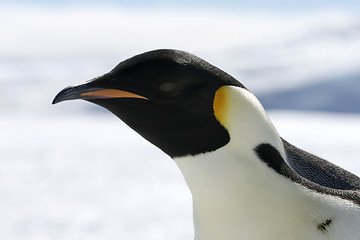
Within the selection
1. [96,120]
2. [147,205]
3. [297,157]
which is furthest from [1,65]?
[297,157]

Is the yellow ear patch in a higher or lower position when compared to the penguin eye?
lower

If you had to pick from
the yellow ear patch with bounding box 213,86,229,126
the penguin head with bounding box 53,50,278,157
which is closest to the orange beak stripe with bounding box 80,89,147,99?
the penguin head with bounding box 53,50,278,157

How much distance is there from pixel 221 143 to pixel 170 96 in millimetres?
127

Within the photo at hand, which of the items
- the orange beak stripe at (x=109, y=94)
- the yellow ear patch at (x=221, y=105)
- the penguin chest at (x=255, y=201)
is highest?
the orange beak stripe at (x=109, y=94)

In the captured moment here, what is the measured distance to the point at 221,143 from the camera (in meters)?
1.19

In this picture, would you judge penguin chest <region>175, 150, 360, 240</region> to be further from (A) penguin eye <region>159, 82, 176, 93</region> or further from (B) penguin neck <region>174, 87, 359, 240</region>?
(A) penguin eye <region>159, 82, 176, 93</region>

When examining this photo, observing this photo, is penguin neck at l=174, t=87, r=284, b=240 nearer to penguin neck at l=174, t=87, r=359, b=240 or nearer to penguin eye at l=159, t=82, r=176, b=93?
penguin neck at l=174, t=87, r=359, b=240

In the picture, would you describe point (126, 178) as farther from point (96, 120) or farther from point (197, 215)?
point (197, 215)

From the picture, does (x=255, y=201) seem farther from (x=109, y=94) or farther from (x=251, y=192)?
(x=109, y=94)

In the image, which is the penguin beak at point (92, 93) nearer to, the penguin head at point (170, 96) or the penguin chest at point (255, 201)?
the penguin head at point (170, 96)

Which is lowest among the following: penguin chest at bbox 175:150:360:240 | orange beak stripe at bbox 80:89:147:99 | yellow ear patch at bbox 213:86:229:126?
penguin chest at bbox 175:150:360:240

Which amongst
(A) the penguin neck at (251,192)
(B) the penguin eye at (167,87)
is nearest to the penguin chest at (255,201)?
(A) the penguin neck at (251,192)

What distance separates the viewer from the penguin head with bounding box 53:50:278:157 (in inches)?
Answer: 45.9

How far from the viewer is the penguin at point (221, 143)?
1171mm
